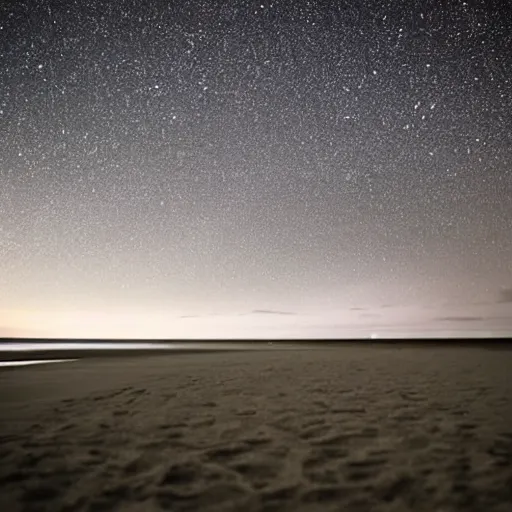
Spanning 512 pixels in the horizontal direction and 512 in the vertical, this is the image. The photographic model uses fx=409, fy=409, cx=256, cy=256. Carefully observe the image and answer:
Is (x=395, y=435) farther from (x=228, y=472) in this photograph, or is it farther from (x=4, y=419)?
(x=4, y=419)

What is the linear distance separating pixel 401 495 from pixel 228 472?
1904 millimetres

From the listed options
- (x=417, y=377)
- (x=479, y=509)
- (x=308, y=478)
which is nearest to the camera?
(x=479, y=509)

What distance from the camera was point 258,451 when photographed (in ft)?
18.4

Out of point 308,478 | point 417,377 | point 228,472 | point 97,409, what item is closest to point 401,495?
point 308,478

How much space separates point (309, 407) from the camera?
873cm

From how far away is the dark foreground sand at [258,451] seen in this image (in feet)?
13.3

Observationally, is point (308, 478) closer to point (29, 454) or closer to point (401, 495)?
point (401, 495)

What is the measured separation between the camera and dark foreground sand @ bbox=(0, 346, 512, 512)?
13.3 ft

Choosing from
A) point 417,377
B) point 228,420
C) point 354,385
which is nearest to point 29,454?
point 228,420

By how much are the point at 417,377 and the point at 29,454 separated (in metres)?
12.6

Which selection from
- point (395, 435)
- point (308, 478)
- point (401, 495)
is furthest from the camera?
point (395, 435)

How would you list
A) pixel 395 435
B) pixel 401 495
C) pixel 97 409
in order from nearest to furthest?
pixel 401 495, pixel 395 435, pixel 97 409

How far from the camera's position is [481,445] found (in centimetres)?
577

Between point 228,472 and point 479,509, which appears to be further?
point 228,472
